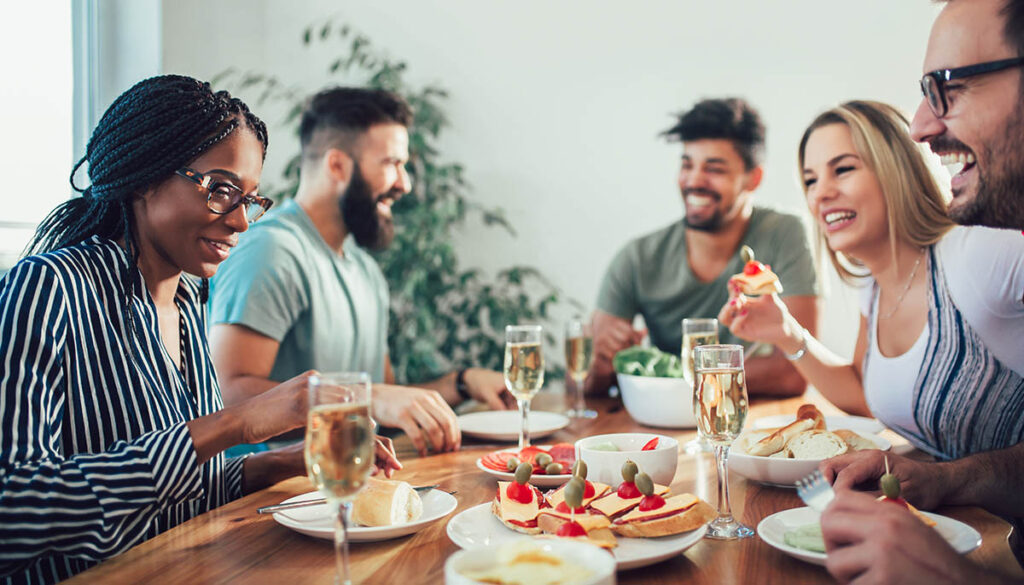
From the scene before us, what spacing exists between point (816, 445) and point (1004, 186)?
511mm

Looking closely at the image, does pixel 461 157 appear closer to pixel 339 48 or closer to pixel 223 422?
pixel 339 48

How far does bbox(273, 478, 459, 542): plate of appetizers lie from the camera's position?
1.08 meters

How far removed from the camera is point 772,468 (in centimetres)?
A: 135

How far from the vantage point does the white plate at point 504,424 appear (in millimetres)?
1884

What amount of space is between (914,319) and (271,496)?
1387 mm

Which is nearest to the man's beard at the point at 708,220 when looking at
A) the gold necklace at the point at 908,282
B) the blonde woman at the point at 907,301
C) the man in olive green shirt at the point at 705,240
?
the man in olive green shirt at the point at 705,240

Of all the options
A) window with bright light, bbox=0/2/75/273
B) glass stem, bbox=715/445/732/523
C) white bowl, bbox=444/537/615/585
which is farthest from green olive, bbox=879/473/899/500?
window with bright light, bbox=0/2/75/273

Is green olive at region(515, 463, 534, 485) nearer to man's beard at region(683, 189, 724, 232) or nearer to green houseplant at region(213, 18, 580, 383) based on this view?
man's beard at region(683, 189, 724, 232)

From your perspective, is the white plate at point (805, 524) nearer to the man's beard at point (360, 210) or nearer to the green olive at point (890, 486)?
the green olive at point (890, 486)

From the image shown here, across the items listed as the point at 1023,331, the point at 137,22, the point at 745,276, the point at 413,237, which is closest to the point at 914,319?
the point at 1023,331

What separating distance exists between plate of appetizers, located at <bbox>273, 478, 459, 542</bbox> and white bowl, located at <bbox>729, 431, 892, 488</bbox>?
51 centimetres

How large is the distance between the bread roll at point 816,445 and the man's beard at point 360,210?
1.90m

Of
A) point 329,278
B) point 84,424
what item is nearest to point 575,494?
point 84,424

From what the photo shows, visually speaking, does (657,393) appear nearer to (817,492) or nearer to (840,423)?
(840,423)
